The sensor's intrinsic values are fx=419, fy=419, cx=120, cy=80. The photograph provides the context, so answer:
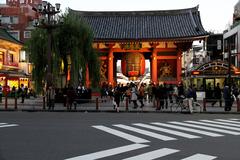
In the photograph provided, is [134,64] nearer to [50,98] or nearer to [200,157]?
[50,98]

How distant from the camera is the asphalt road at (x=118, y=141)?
34.4 feet

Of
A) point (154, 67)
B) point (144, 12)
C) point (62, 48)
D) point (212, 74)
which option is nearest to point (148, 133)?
point (62, 48)

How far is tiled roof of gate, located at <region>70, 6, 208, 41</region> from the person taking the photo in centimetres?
4469

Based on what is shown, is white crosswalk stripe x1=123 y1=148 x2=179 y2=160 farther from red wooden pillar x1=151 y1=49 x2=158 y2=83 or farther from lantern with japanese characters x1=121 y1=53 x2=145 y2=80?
lantern with japanese characters x1=121 y1=53 x2=145 y2=80

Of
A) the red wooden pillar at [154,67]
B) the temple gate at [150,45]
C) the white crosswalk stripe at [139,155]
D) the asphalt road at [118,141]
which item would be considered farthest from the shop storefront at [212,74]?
the white crosswalk stripe at [139,155]

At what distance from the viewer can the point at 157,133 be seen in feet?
49.9

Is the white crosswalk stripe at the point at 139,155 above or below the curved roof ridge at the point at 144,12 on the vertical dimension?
below

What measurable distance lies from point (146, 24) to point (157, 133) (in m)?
34.4

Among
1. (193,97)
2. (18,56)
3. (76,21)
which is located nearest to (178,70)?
(76,21)

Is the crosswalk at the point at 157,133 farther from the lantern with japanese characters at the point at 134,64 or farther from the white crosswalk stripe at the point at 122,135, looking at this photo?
the lantern with japanese characters at the point at 134,64

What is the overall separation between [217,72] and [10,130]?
26820mm

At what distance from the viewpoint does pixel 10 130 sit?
1588 centimetres

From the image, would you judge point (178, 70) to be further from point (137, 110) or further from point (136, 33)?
point (137, 110)

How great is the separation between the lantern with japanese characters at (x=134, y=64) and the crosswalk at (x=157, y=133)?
27.2 m
